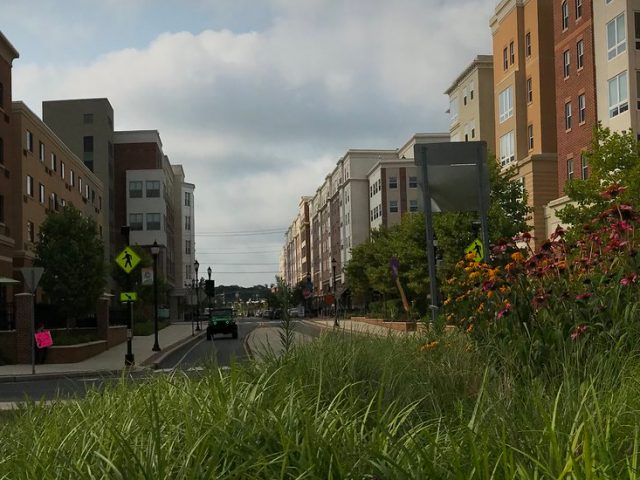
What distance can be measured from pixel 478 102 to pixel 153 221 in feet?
148

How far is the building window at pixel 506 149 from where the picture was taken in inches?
2018

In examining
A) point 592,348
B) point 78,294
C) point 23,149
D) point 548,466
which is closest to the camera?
point 548,466

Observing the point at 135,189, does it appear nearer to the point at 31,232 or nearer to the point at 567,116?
the point at 31,232

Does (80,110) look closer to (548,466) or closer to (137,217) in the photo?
(137,217)

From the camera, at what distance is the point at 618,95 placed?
124 ft

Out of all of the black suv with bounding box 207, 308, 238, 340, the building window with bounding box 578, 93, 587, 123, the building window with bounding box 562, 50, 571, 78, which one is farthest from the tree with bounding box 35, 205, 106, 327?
the building window with bounding box 562, 50, 571, 78

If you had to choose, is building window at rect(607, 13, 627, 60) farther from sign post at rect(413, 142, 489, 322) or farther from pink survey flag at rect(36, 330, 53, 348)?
sign post at rect(413, 142, 489, 322)

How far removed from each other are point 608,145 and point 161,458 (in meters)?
26.5

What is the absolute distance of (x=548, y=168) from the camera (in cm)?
4750

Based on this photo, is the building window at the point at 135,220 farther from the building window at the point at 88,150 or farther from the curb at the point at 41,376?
the curb at the point at 41,376

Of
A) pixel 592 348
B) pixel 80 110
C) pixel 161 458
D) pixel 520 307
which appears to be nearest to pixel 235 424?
pixel 161 458

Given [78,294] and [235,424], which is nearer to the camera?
[235,424]

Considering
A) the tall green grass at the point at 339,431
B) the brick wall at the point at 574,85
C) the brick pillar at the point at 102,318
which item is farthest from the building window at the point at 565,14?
the tall green grass at the point at 339,431

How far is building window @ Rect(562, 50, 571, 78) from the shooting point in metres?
43.0
